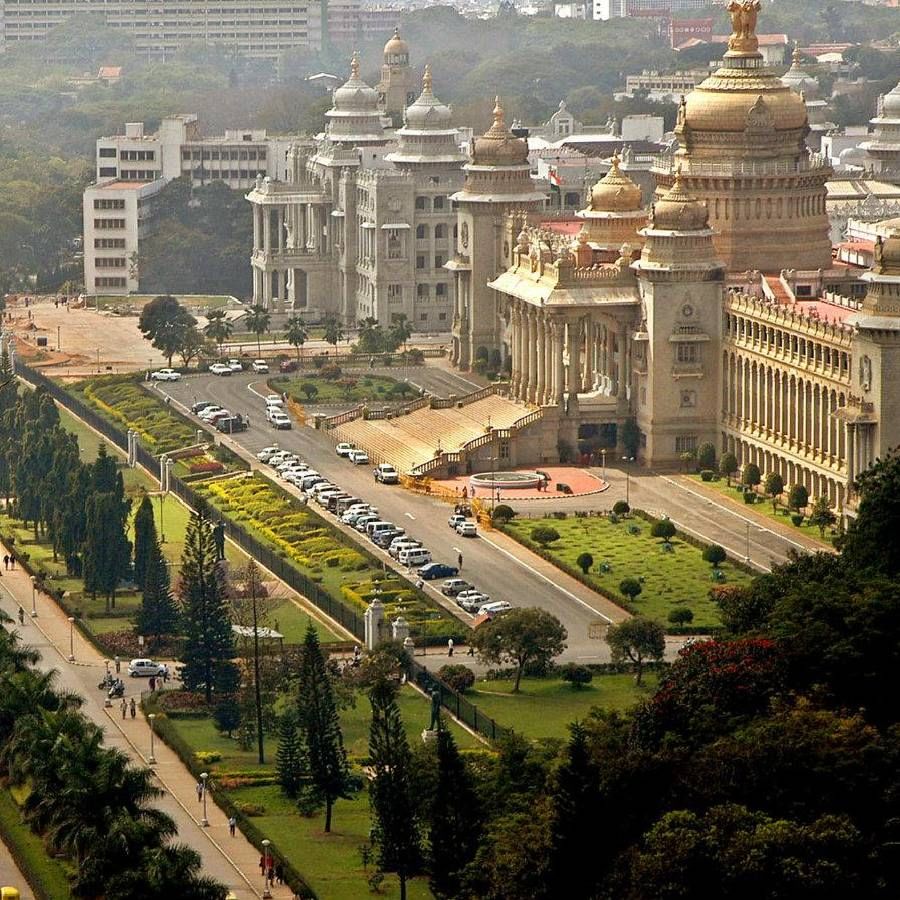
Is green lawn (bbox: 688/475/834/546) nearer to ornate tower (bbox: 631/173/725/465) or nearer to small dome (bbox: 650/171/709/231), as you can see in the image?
ornate tower (bbox: 631/173/725/465)

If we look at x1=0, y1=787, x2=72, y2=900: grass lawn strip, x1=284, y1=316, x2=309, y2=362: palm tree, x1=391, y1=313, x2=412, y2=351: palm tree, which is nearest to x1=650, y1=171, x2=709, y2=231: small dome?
x1=284, y1=316, x2=309, y2=362: palm tree

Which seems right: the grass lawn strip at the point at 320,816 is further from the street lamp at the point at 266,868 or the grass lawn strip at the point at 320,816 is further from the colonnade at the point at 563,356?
the colonnade at the point at 563,356

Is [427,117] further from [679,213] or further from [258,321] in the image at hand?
[679,213]

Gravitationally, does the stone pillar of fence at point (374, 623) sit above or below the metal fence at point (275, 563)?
above

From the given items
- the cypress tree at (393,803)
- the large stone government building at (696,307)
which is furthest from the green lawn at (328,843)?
the large stone government building at (696,307)

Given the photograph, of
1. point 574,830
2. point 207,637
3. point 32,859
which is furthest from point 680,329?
point 574,830
